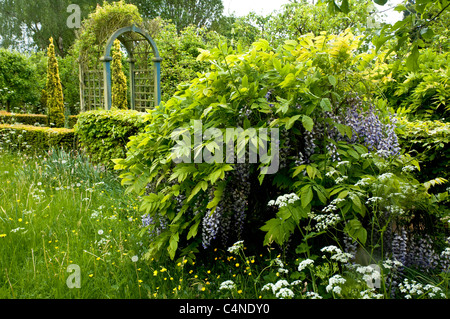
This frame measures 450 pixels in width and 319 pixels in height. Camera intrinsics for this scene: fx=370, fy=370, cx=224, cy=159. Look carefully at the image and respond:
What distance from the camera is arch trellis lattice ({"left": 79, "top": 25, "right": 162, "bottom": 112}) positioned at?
9.07 meters

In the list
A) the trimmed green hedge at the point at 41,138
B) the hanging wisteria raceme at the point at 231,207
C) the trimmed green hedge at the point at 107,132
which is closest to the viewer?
the hanging wisteria raceme at the point at 231,207

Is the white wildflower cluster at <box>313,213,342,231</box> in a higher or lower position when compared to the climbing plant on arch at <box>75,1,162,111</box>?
lower

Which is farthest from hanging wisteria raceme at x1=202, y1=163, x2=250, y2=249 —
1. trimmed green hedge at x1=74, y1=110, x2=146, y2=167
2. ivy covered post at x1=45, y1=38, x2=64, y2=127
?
ivy covered post at x1=45, y1=38, x2=64, y2=127

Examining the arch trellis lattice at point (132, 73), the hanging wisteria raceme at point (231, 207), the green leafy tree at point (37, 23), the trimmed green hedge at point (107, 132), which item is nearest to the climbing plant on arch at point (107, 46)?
the arch trellis lattice at point (132, 73)

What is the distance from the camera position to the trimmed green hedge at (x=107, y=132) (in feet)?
18.1

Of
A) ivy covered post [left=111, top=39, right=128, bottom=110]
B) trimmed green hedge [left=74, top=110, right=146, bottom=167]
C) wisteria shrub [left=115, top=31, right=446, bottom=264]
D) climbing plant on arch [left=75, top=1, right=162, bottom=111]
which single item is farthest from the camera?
ivy covered post [left=111, top=39, right=128, bottom=110]

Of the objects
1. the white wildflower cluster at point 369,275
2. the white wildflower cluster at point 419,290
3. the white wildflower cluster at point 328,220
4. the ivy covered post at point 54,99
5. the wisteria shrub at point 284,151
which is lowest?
the white wildflower cluster at point 419,290

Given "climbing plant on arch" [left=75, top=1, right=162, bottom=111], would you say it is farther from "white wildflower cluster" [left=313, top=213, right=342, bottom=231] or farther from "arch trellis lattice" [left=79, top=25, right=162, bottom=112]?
"white wildflower cluster" [left=313, top=213, right=342, bottom=231]

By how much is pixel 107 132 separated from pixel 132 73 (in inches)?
195

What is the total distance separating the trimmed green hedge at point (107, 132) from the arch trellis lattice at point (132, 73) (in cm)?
234

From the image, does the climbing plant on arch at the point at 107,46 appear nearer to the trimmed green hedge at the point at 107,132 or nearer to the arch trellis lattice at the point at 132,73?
the arch trellis lattice at the point at 132,73

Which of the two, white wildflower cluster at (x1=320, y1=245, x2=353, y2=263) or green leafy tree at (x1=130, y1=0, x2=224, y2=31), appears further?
green leafy tree at (x1=130, y1=0, x2=224, y2=31)

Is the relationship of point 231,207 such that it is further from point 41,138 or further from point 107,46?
point 107,46

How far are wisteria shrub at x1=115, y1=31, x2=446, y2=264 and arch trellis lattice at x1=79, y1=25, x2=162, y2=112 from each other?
6477 mm
